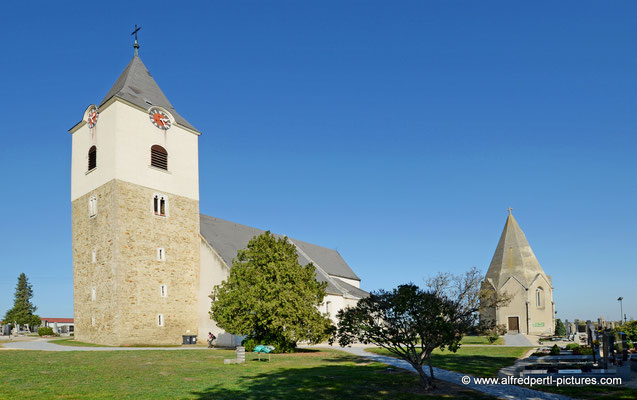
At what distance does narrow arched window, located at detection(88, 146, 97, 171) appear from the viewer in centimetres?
3819

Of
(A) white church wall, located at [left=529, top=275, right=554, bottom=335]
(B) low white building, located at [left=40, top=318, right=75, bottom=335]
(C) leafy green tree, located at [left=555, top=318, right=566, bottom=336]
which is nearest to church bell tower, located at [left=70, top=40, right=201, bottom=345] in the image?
(A) white church wall, located at [left=529, top=275, right=554, bottom=335]

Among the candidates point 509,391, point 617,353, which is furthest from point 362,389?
point 617,353

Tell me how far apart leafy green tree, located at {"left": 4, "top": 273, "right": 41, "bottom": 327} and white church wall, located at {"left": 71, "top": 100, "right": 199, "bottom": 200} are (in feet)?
150

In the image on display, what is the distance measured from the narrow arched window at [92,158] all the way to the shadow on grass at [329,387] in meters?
26.3

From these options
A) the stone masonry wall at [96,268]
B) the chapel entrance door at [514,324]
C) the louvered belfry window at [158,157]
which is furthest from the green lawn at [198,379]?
the chapel entrance door at [514,324]

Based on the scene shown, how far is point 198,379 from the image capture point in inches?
680

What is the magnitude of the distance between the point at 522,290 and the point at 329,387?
163ft

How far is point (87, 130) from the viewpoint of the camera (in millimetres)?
39250

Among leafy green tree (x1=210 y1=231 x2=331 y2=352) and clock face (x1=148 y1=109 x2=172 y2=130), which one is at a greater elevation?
clock face (x1=148 y1=109 x2=172 y2=130)

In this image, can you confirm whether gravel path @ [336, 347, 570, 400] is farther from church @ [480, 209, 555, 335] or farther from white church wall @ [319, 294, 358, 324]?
church @ [480, 209, 555, 335]

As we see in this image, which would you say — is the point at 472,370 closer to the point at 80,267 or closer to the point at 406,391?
the point at 406,391

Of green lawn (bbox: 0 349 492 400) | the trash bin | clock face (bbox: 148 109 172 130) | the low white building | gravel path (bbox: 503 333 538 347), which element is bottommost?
the low white building

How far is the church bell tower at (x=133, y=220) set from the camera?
1375 inches

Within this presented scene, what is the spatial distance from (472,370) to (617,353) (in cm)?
573
